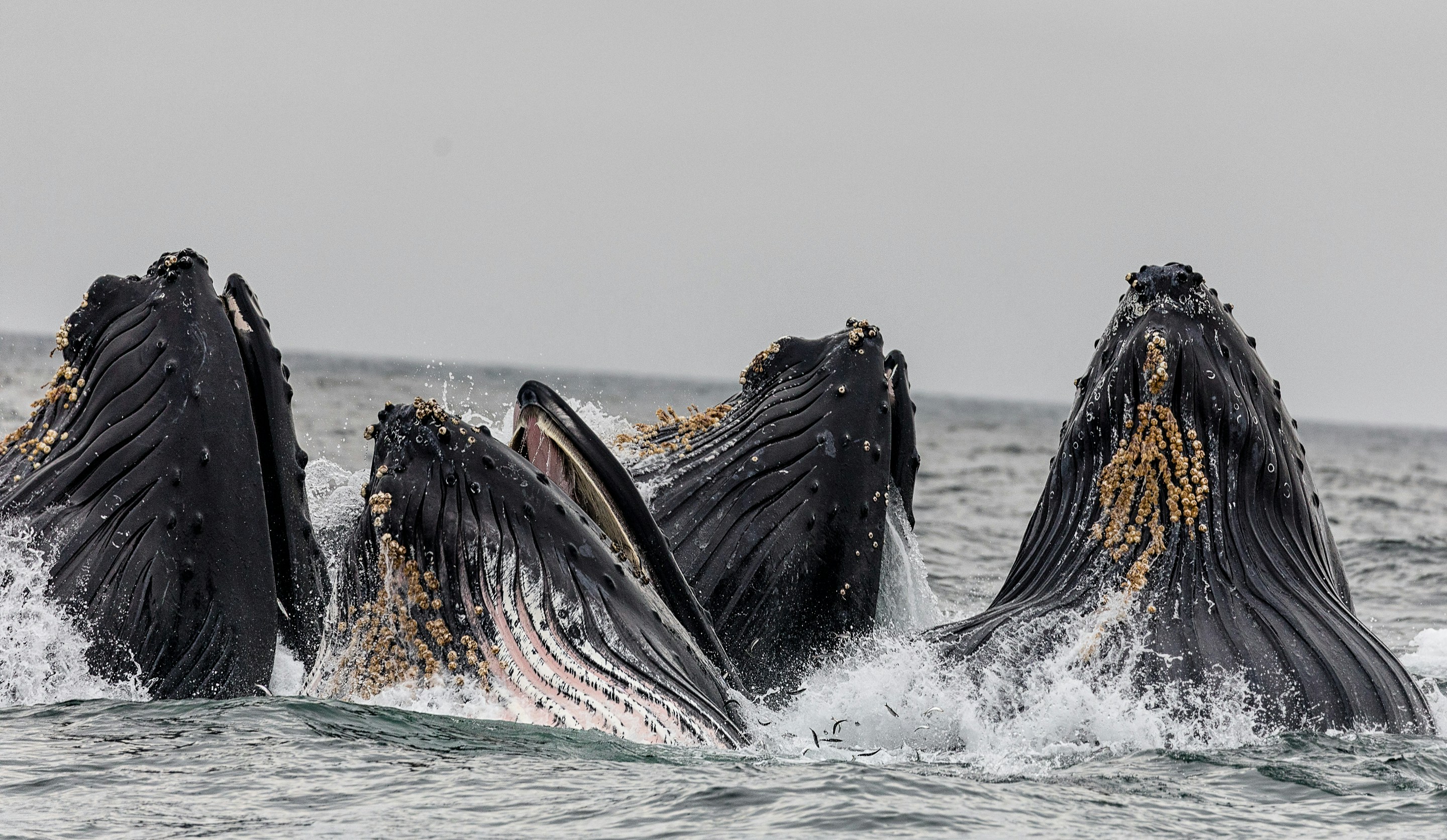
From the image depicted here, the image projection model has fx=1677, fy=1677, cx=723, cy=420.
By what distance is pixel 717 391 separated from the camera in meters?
116

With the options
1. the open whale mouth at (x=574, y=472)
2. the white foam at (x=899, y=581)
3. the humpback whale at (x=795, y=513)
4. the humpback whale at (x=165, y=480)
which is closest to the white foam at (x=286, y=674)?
the humpback whale at (x=165, y=480)

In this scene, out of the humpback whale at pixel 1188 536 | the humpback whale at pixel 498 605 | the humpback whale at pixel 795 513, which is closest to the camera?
the humpback whale at pixel 498 605

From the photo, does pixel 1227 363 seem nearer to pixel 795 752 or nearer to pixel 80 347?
pixel 795 752

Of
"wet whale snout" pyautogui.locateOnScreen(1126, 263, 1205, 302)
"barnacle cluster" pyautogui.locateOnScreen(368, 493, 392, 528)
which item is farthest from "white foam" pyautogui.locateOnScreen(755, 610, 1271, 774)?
"barnacle cluster" pyautogui.locateOnScreen(368, 493, 392, 528)

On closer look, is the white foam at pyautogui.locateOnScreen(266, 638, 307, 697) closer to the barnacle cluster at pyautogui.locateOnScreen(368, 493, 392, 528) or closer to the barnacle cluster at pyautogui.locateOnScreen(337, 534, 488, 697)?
the barnacle cluster at pyautogui.locateOnScreen(337, 534, 488, 697)

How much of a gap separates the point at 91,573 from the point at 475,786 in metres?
2.02

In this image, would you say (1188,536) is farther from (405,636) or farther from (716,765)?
(405,636)

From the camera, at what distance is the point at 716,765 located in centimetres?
582

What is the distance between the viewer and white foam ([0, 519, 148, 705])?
6.41 m

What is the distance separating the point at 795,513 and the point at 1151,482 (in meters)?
1.78

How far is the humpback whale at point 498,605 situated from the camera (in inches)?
242

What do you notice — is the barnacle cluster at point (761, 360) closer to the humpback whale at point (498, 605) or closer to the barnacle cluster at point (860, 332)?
the barnacle cluster at point (860, 332)

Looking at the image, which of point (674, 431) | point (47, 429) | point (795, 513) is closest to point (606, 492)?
point (795, 513)

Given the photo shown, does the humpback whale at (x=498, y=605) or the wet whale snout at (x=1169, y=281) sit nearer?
the humpback whale at (x=498, y=605)
